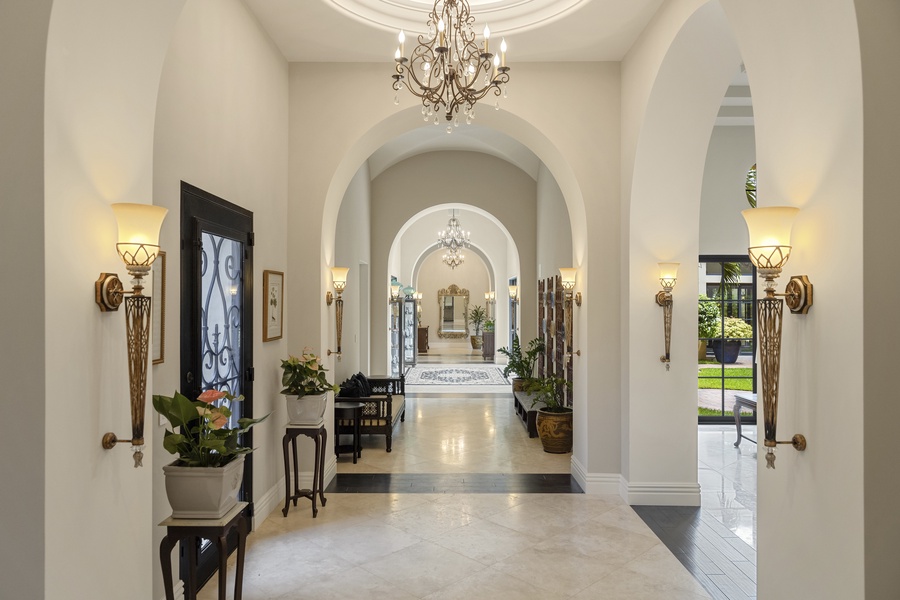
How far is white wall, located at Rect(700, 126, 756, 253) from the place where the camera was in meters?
9.02

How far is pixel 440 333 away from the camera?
26453mm

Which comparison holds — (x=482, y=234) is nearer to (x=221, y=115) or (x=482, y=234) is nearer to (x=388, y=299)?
(x=388, y=299)

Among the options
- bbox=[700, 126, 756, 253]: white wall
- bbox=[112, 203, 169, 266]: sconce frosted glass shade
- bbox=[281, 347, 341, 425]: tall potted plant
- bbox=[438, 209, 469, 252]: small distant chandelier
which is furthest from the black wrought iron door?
bbox=[438, 209, 469, 252]: small distant chandelier

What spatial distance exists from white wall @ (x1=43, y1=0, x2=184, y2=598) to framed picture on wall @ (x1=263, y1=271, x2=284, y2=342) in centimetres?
248

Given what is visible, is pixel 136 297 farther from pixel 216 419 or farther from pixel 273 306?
pixel 273 306

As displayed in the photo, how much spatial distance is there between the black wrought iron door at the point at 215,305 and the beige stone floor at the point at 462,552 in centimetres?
47

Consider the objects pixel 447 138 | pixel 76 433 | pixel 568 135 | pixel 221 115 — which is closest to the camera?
pixel 76 433

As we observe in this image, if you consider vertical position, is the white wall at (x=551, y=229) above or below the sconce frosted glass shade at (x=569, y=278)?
above

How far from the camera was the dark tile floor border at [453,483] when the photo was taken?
6062 mm
